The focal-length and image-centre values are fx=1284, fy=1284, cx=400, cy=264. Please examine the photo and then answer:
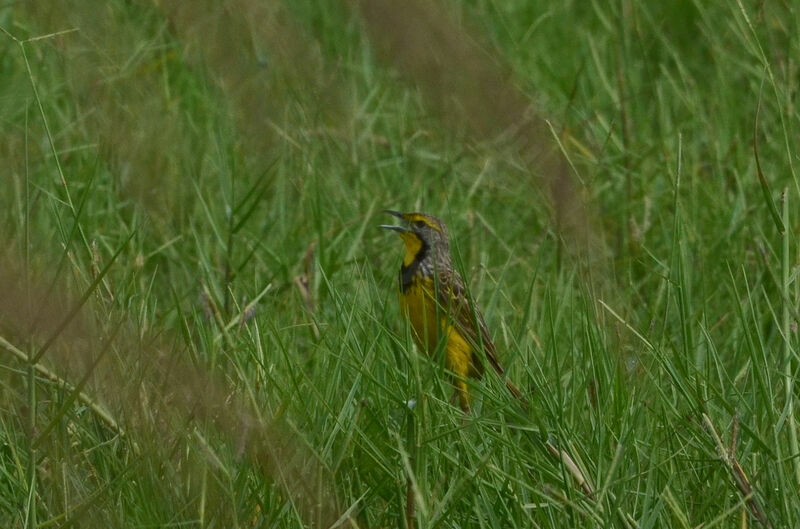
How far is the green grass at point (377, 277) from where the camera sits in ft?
3.92

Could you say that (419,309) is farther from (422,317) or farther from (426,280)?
(426,280)

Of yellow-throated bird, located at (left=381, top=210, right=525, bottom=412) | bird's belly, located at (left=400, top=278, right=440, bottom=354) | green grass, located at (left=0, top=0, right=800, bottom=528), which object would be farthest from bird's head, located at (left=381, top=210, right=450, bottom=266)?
bird's belly, located at (left=400, top=278, right=440, bottom=354)

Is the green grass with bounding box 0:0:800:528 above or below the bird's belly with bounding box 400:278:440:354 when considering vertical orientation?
above

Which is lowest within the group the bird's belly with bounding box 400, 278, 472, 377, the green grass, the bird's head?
the bird's belly with bounding box 400, 278, 472, 377

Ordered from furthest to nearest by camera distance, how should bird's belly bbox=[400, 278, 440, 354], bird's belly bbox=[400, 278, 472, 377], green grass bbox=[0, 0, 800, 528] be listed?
bird's belly bbox=[400, 278, 440, 354]
bird's belly bbox=[400, 278, 472, 377]
green grass bbox=[0, 0, 800, 528]

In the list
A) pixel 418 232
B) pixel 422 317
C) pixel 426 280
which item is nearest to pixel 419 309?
pixel 422 317

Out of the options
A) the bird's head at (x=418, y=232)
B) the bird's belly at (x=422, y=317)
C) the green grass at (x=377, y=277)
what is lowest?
the bird's belly at (x=422, y=317)

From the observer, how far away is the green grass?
120 centimetres

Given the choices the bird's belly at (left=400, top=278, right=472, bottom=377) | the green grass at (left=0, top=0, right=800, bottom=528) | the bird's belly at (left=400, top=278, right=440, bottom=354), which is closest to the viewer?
the green grass at (left=0, top=0, right=800, bottom=528)

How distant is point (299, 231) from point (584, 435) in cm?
219

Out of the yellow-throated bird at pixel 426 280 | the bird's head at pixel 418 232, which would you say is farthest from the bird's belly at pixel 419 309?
the bird's head at pixel 418 232

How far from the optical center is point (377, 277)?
4.38m

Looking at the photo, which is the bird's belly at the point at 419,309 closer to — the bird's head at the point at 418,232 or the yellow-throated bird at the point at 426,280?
the yellow-throated bird at the point at 426,280

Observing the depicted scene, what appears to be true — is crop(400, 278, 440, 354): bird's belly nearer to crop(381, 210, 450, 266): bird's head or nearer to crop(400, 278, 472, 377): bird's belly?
crop(400, 278, 472, 377): bird's belly
